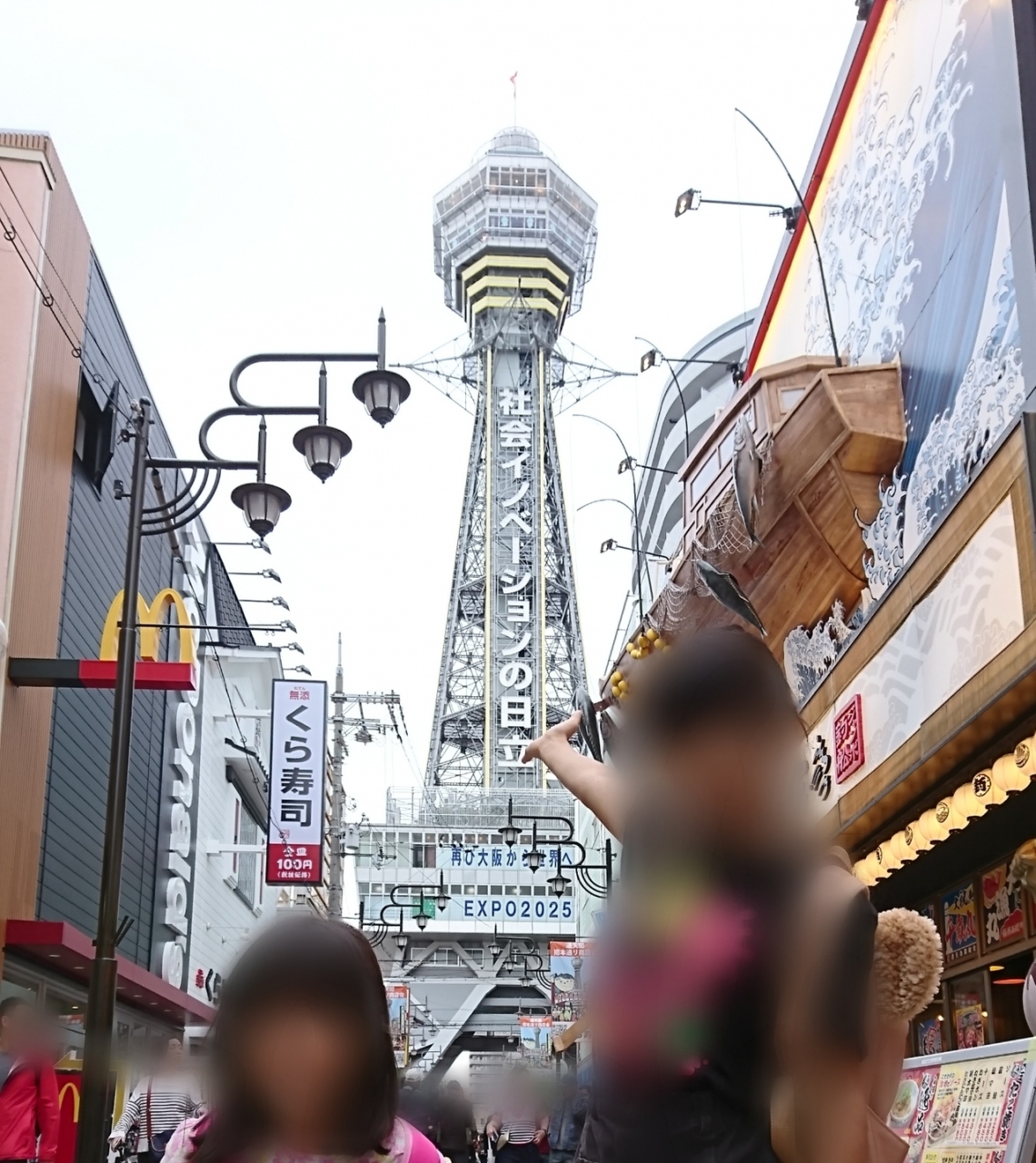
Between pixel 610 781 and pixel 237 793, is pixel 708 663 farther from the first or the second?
pixel 237 793

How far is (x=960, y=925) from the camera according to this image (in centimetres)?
1072

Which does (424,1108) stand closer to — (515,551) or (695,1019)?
(695,1019)

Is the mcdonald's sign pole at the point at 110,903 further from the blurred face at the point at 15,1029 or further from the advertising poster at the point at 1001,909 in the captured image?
the advertising poster at the point at 1001,909

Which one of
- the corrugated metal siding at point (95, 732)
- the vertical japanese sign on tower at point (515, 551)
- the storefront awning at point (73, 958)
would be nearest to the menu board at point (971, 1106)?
the storefront awning at point (73, 958)

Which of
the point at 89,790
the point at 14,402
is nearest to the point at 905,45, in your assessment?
the point at 14,402

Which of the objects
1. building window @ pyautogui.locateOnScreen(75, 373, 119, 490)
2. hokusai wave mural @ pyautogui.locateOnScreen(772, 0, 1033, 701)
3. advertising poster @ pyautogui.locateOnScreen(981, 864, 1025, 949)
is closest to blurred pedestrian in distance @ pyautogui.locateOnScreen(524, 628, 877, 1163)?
hokusai wave mural @ pyautogui.locateOnScreen(772, 0, 1033, 701)

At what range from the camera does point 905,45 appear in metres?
10.5

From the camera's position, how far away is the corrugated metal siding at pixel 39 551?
637 inches

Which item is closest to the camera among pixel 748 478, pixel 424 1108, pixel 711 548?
pixel 748 478

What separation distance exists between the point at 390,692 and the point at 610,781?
120 ft

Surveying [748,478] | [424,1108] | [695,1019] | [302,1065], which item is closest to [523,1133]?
[424,1108]

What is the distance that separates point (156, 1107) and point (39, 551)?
8.82 m

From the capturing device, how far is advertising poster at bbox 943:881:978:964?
10.4 metres

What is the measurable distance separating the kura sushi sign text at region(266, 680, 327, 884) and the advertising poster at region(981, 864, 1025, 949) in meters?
16.3
